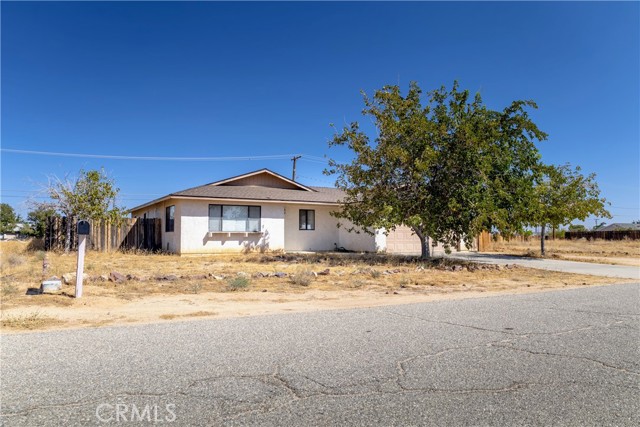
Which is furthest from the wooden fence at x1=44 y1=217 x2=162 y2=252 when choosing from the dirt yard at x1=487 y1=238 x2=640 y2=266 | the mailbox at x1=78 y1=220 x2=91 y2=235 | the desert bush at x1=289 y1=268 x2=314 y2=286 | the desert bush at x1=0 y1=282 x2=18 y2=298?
the dirt yard at x1=487 y1=238 x2=640 y2=266

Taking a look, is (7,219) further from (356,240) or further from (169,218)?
(356,240)

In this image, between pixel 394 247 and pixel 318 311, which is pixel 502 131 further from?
pixel 318 311

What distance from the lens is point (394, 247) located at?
2514 centimetres

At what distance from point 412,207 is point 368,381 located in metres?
13.9

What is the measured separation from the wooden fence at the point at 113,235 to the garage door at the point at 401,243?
40.6 feet

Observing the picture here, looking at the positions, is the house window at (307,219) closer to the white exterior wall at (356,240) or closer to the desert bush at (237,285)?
the white exterior wall at (356,240)

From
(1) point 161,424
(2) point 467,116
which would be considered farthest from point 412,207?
(1) point 161,424

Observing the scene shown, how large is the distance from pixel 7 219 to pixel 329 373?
76985mm

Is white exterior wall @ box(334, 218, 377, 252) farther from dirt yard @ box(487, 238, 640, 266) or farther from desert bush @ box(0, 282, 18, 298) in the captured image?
desert bush @ box(0, 282, 18, 298)

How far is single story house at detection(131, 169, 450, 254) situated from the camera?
21000mm

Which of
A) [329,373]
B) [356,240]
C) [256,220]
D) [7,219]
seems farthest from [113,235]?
[7,219]

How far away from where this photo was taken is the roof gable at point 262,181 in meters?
24.4

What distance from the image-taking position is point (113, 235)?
22.1 m

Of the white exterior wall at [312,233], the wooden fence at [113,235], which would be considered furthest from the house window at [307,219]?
the wooden fence at [113,235]
